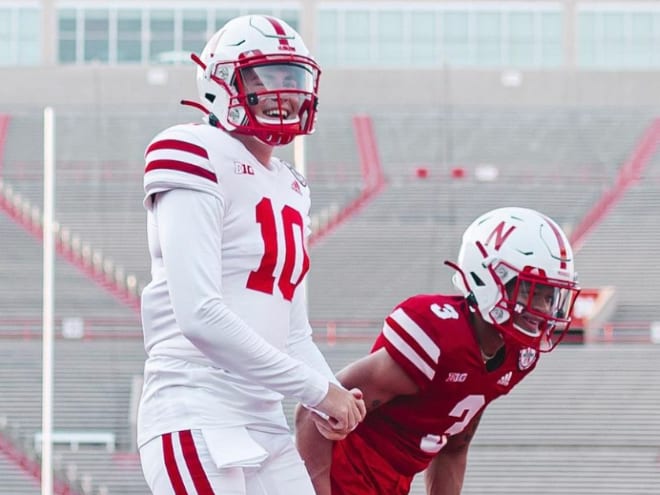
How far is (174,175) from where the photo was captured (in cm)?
250

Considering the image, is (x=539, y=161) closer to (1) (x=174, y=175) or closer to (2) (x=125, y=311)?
(2) (x=125, y=311)

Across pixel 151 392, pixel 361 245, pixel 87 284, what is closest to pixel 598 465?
pixel 361 245

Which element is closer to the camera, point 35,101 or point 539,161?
point 539,161

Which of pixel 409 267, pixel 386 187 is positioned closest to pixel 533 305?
pixel 409 267

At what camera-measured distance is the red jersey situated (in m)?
3.14

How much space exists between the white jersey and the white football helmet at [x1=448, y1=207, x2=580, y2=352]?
1.90ft

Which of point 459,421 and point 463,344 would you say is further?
point 459,421

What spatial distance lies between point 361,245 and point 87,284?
3.27 metres

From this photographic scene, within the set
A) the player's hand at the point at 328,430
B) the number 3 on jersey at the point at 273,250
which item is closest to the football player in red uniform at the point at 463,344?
the player's hand at the point at 328,430

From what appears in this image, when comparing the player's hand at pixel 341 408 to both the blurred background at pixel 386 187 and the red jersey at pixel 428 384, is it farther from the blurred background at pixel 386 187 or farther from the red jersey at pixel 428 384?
the blurred background at pixel 386 187

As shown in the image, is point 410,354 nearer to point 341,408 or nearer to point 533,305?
point 533,305

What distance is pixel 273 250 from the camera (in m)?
2.62

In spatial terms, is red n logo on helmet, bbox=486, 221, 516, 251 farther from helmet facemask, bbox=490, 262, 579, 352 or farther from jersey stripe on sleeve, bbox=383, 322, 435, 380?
jersey stripe on sleeve, bbox=383, 322, 435, 380

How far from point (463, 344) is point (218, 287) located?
31.8 inches
